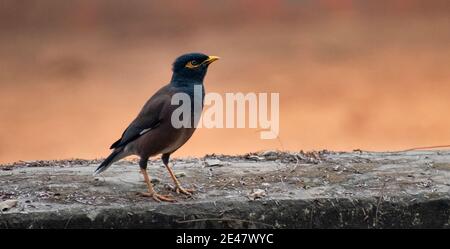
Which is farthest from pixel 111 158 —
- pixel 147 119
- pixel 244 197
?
pixel 244 197

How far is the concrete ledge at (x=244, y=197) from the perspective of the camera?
21.9ft

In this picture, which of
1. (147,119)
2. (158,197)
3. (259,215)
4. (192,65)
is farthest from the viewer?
(192,65)

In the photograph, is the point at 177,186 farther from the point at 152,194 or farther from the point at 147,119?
the point at 147,119

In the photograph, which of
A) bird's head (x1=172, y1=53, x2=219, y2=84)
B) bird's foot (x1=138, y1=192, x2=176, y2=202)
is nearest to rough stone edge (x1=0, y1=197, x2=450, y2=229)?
bird's foot (x1=138, y1=192, x2=176, y2=202)

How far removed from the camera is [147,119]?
711 cm

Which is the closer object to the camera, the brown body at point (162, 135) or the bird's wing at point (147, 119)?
the brown body at point (162, 135)

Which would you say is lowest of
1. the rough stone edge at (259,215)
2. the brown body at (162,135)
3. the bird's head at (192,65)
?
the rough stone edge at (259,215)

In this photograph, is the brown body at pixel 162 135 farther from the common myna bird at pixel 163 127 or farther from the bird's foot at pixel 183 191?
the bird's foot at pixel 183 191

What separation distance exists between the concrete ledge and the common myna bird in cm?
23

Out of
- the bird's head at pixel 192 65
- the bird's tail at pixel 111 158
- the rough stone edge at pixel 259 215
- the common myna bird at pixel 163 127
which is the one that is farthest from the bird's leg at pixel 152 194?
the bird's head at pixel 192 65

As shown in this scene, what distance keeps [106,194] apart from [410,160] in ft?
9.30

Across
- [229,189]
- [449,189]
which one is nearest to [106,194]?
[229,189]

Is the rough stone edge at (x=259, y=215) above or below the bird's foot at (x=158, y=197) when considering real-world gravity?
below

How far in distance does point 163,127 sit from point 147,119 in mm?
204
